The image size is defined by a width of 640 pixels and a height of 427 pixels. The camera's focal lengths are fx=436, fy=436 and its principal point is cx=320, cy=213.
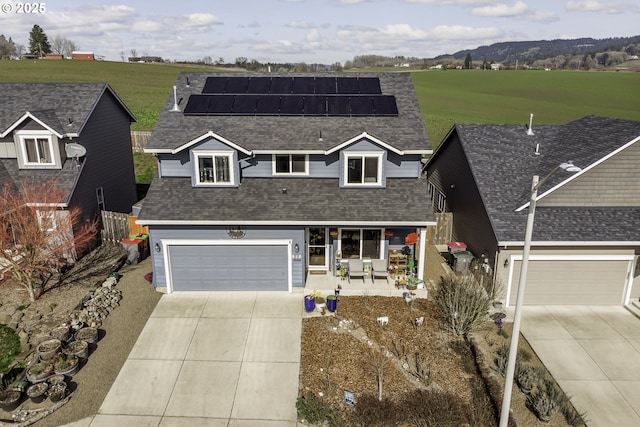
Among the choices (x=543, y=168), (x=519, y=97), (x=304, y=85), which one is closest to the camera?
(x=543, y=168)

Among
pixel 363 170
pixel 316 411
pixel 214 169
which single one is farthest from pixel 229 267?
pixel 316 411

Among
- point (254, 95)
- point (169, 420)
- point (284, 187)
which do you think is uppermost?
point (254, 95)

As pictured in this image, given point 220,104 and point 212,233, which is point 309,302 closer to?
point 212,233

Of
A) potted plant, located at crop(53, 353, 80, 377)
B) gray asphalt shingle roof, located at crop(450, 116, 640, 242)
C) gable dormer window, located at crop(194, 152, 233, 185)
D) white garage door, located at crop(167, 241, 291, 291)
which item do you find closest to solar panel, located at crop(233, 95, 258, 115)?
gable dormer window, located at crop(194, 152, 233, 185)

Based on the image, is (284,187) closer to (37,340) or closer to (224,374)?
(224,374)

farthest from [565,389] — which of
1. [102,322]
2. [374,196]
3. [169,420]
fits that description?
[102,322]

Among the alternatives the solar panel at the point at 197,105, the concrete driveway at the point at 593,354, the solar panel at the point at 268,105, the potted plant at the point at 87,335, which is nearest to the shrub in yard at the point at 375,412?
the concrete driveway at the point at 593,354

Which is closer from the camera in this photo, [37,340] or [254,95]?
[37,340]
